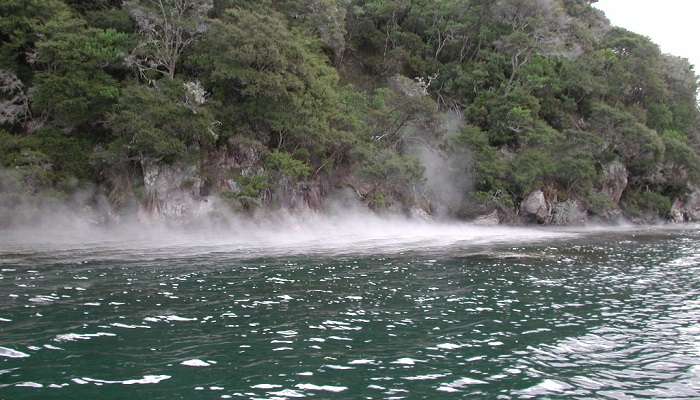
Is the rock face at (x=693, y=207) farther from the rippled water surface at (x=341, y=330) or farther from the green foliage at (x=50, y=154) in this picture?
the green foliage at (x=50, y=154)

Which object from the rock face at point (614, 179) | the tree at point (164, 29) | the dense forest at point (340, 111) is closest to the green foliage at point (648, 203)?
the dense forest at point (340, 111)

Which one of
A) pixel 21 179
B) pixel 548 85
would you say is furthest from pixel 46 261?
pixel 548 85

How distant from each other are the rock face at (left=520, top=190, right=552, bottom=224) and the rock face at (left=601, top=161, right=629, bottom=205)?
9094 mm

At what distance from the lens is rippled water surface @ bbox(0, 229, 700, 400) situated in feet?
25.2

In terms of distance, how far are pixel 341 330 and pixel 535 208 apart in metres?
38.2

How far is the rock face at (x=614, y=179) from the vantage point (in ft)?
168

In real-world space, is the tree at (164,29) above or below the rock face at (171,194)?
above

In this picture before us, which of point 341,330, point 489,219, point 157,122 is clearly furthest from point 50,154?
point 489,219

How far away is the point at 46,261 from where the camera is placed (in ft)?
62.8

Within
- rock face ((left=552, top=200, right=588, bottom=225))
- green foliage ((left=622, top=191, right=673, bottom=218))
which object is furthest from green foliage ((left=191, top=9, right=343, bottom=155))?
green foliage ((left=622, top=191, right=673, bottom=218))

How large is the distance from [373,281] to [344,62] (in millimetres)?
41578

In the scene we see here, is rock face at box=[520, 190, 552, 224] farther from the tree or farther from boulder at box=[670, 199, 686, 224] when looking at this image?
the tree

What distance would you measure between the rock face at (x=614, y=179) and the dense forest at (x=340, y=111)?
0.19 metres

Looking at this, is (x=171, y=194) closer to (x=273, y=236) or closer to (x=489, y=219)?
(x=273, y=236)
